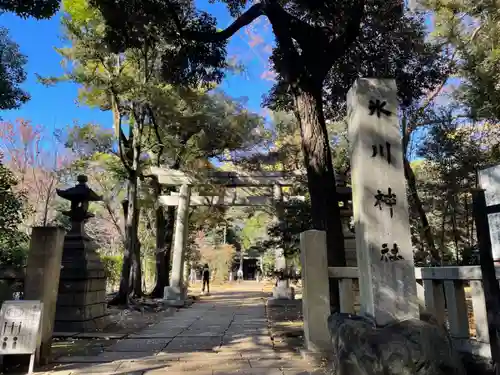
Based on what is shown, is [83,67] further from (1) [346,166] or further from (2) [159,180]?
(1) [346,166]

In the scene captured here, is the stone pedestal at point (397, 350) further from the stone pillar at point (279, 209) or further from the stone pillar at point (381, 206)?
the stone pillar at point (279, 209)

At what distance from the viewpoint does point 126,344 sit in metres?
6.50

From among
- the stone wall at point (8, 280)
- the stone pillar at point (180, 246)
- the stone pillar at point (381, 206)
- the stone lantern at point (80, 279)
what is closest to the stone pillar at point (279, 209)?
the stone pillar at point (180, 246)

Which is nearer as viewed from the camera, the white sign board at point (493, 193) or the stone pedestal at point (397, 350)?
the stone pedestal at point (397, 350)

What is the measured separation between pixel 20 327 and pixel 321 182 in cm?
430

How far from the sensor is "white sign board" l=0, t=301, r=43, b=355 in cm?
465

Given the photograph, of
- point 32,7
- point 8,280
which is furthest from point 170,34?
point 8,280

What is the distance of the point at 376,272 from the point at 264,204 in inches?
492

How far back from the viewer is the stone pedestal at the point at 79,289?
7.62 meters

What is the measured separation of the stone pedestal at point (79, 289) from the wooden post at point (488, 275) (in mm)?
6909

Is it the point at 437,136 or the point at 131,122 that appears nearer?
the point at 437,136

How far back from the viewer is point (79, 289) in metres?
7.73

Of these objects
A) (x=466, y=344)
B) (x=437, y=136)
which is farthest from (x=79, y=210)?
(x=437, y=136)

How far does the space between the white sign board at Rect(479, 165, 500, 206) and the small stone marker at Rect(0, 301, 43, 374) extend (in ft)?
16.2
